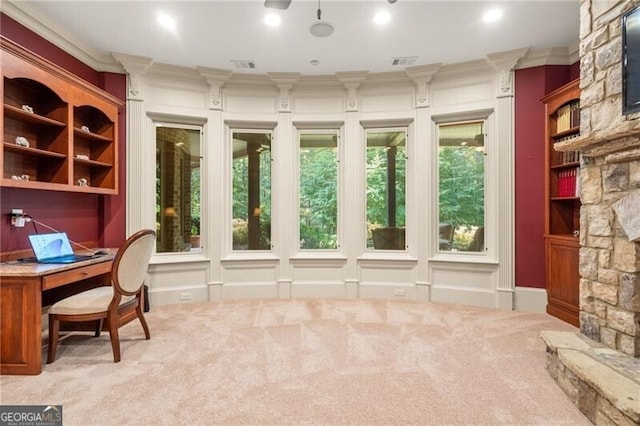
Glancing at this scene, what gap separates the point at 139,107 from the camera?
4.05 meters

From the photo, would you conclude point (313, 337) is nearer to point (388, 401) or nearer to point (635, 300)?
point (388, 401)

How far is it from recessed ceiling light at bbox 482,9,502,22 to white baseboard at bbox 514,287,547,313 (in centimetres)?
297

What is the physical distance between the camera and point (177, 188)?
4.38m

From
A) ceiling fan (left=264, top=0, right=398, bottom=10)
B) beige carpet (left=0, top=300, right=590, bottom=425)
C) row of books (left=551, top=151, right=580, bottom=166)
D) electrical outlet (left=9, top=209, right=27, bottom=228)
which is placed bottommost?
beige carpet (left=0, top=300, right=590, bottom=425)

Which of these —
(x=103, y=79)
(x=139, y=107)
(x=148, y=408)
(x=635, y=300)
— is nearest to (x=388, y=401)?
(x=148, y=408)

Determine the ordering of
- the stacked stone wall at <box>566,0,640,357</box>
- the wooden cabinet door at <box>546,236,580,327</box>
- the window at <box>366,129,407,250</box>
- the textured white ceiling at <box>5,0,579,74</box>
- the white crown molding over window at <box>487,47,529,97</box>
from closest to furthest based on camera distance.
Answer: the stacked stone wall at <box>566,0,640,357</box> → the textured white ceiling at <box>5,0,579,74</box> → the wooden cabinet door at <box>546,236,580,327</box> → the white crown molding over window at <box>487,47,529,97</box> → the window at <box>366,129,407,250</box>

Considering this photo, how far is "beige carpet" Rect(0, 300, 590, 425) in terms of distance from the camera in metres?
1.91

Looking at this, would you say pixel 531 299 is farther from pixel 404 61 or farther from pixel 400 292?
pixel 404 61

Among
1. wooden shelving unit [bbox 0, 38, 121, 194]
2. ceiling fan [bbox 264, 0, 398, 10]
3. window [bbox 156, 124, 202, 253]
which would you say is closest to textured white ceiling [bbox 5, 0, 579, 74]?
ceiling fan [bbox 264, 0, 398, 10]

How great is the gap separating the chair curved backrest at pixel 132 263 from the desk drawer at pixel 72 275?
351mm

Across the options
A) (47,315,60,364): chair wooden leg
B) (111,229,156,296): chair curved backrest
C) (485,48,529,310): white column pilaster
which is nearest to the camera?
(47,315,60,364): chair wooden leg

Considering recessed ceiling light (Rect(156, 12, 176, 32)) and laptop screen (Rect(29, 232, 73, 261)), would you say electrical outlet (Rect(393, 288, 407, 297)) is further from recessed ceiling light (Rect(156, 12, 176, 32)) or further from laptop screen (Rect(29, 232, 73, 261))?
recessed ceiling light (Rect(156, 12, 176, 32))

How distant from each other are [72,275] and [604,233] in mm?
3958

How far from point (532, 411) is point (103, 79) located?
16.9ft
